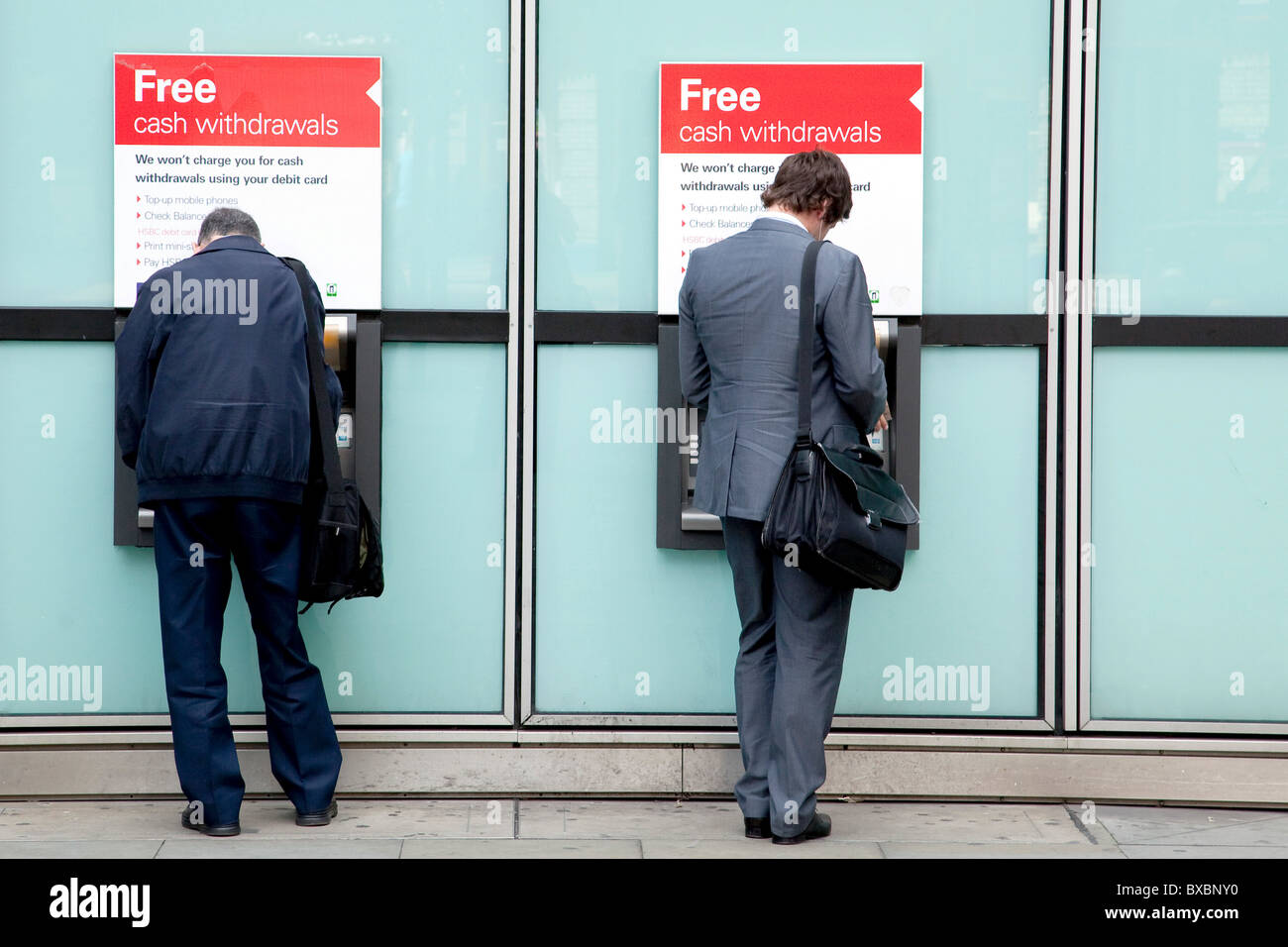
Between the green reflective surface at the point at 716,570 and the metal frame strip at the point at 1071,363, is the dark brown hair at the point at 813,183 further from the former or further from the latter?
the metal frame strip at the point at 1071,363

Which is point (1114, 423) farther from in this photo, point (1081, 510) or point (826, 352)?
point (826, 352)

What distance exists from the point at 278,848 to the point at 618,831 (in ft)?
3.18

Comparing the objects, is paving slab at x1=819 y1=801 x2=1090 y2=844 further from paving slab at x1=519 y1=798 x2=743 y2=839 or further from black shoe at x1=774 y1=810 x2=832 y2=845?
paving slab at x1=519 y1=798 x2=743 y2=839

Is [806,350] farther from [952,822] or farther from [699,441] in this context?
[952,822]

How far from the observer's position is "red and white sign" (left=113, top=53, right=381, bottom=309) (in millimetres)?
4559

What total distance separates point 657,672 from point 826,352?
127cm

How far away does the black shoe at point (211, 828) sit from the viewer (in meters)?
4.23

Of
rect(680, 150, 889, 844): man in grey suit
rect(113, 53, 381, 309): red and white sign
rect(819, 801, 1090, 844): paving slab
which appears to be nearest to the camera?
rect(680, 150, 889, 844): man in grey suit

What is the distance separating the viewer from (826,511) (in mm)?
3902

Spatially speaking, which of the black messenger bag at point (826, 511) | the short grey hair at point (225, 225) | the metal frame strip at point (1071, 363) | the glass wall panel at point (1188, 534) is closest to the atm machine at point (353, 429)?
the short grey hair at point (225, 225)

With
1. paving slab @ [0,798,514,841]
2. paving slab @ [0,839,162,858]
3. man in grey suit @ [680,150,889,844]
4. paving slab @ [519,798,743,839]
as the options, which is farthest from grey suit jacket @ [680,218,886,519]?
paving slab @ [0,839,162,858]

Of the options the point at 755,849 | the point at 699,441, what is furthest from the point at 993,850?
the point at 699,441

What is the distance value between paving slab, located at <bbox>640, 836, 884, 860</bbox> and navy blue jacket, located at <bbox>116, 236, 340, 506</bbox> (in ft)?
4.65

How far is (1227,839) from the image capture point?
438 centimetres
